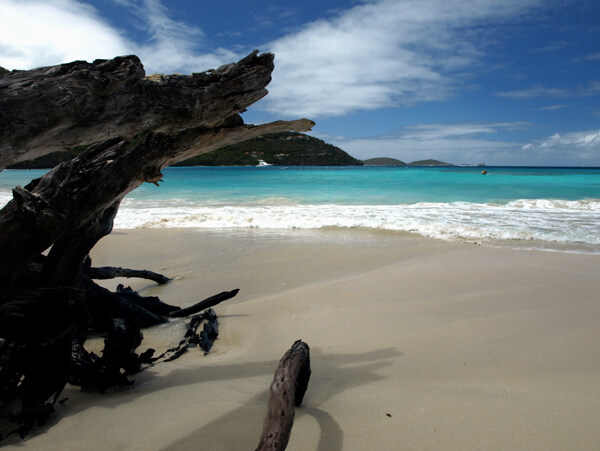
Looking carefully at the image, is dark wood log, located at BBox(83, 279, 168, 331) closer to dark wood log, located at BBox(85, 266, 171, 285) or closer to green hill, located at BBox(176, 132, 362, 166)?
dark wood log, located at BBox(85, 266, 171, 285)

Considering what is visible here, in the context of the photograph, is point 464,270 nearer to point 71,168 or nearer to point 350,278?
point 350,278

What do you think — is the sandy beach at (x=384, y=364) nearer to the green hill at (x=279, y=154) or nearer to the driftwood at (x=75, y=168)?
the driftwood at (x=75, y=168)

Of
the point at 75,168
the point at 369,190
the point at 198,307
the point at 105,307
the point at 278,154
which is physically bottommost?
the point at 198,307

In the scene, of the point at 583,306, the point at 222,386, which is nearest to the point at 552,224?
the point at 583,306

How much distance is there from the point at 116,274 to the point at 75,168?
2699 mm

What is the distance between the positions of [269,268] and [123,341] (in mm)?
4025

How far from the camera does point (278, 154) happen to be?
119 meters

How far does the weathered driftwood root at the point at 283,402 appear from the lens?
154cm

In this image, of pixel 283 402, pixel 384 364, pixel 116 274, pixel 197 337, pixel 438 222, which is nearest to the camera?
pixel 283 402

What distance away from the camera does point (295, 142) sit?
132 metres

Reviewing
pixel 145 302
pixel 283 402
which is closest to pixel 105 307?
pixel 145 302

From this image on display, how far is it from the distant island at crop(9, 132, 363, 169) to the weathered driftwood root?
100m

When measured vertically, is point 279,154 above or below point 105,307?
above

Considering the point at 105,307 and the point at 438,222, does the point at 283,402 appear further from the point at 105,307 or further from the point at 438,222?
the point at 438,222
